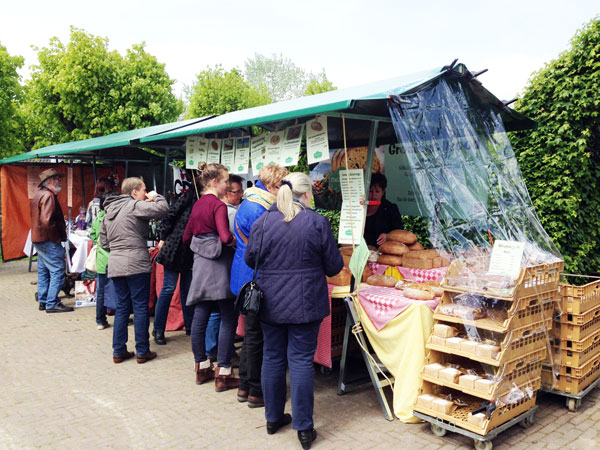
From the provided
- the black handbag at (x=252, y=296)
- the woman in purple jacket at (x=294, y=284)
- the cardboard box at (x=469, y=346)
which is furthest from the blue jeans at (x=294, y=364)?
the cardboard box at (x=469, y=346)

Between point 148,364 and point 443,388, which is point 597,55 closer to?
point 443,388

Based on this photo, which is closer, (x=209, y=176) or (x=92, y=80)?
(x=209, y=176)

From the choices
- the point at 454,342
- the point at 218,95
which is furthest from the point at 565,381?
the point at 218,95

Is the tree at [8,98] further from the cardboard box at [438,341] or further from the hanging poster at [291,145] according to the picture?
the cardboard box at [438,341]

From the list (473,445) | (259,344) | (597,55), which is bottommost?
(473,445)

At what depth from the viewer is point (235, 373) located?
4.92 metres

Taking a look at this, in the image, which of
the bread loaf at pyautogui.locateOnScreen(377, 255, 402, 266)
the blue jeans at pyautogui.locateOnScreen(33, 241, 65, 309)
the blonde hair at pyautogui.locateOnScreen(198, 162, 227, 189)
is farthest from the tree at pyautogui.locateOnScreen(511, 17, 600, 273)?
the blue jeans at pyautogui.locateOnScreen(33, 241, 65, 309)

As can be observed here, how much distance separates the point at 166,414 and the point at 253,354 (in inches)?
34.1

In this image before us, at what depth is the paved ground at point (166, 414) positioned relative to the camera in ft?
11.5

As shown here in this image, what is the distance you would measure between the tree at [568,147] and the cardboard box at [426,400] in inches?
131

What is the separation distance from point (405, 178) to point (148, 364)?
4032 millimetres

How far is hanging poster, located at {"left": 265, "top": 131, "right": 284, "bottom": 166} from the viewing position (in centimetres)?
481

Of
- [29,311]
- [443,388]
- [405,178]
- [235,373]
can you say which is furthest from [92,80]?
[443,388]

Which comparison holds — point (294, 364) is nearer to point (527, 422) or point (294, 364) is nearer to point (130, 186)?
point (527, 422)
